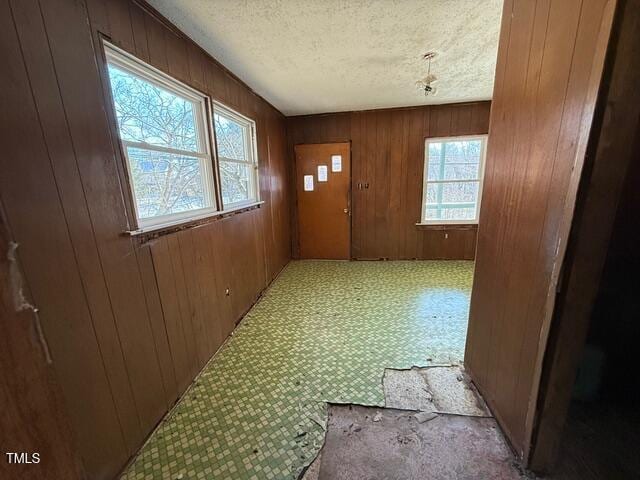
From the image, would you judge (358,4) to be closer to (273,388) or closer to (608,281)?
(608,281)

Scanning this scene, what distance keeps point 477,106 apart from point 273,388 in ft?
14.0

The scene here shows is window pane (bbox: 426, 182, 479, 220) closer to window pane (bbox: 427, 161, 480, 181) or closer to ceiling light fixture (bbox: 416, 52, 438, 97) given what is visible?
window pane (bbox: 427, 161, 480, 181)

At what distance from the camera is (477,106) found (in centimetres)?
369

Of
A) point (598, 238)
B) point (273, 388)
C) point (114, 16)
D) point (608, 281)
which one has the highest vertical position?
point (114, 16)

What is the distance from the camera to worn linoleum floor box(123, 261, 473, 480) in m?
1.33

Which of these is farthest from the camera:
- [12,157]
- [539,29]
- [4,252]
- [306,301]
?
[306,301]

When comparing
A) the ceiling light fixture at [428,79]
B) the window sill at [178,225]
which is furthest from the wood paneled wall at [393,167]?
the window sill at [178,225]

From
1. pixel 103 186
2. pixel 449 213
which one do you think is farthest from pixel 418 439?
pixel 449 213

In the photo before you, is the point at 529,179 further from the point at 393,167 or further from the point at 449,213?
the point at 449,213

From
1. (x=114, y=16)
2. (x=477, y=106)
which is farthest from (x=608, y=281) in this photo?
(x=477, y=106)

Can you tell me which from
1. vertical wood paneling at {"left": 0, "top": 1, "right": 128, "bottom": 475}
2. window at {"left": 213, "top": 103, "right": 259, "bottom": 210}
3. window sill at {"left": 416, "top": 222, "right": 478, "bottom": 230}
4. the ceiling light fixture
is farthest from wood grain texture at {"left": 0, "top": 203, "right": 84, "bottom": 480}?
window sill at {"left": 416, "top": 222, "right": 478, "bottom": 230}

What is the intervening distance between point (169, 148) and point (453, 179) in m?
3.78

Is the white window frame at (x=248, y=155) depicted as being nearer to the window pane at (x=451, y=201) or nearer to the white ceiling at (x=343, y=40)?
the white ceiling at (x=343, y=40)

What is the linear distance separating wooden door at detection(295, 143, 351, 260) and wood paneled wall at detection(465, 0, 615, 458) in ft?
8.94
